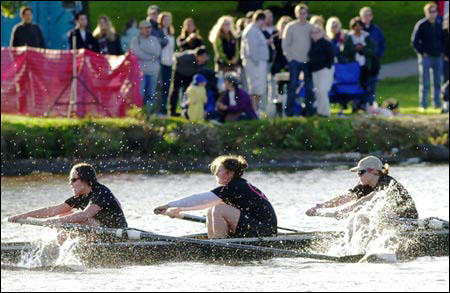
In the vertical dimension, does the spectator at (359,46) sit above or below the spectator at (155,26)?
below

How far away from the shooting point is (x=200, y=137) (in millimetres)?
29312

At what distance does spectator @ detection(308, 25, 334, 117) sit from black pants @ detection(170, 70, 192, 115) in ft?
7.18

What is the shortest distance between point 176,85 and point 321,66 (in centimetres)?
256

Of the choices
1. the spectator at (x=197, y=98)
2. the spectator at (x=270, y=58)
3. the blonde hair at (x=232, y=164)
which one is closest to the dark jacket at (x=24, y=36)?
the spectator at (x=197, y=98)

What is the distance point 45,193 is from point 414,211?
300 inches

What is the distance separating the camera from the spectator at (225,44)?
3069cm

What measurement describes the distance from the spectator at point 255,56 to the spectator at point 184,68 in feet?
2.37

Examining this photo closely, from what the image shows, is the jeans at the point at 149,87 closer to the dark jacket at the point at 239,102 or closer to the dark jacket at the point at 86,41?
the dark jacket at the point at 86,41

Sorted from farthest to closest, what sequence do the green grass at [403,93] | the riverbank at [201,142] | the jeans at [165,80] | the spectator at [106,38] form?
1. the green grass at [403,93]
2. the spectator at [106,38]
3. the jeans at [165,80]
4. the riverbank at [201,142]

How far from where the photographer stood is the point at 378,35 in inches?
1297

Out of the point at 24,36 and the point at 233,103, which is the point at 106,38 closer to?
the point at 24,36

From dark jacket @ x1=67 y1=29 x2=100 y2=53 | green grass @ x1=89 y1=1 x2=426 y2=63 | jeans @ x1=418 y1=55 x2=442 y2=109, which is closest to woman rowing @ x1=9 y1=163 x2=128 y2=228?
dark jacket @ x1=67 y1=29 x2=100 y2=53

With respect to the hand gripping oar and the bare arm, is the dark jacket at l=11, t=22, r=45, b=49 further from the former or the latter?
the hand gripping oar

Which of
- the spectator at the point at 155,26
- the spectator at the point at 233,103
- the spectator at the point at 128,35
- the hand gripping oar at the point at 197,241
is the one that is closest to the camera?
the hand gripping oar at the point at 197,241
